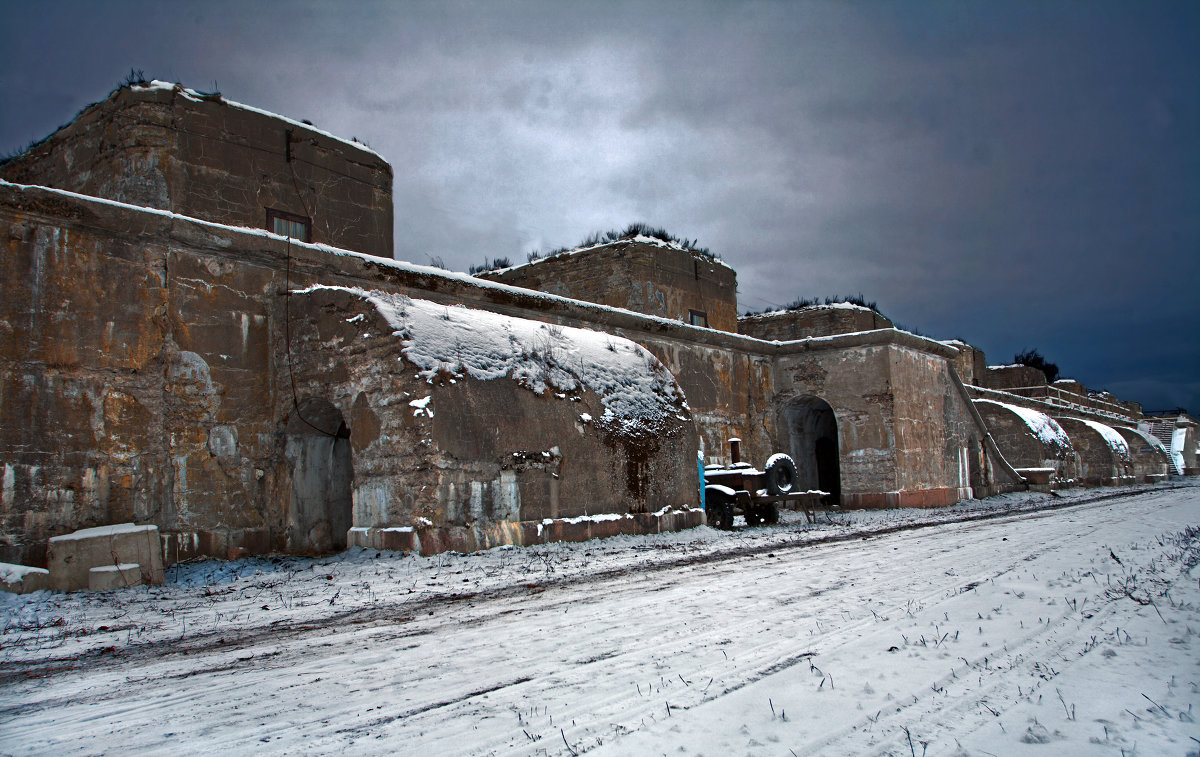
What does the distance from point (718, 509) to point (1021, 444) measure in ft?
68.5

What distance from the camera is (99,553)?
26.1ft

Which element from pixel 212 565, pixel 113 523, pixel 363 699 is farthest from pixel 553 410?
pixel 363 699

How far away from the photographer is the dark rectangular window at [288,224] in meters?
14.4

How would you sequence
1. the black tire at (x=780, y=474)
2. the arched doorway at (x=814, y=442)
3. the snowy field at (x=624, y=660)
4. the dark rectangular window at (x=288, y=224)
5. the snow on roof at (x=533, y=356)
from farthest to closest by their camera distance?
1. the arched doorway at (x=814, y=442)
2. the black tire at (x=780, y=474)
3. the dark rectangular window at (x=288, y=224)
4. the snow on roof at (x=533, y=356)
5. the snowy field at (x=624, y=660)

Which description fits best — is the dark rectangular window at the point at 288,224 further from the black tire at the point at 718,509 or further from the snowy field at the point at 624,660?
the black tire at the point at 718,509

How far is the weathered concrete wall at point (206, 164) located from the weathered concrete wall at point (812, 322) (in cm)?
1539

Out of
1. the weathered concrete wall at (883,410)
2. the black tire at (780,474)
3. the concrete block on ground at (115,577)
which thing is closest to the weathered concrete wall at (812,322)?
the weathered concrete wall at (883,410)

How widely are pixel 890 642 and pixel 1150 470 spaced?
44577mm

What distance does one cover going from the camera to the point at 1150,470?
134ft

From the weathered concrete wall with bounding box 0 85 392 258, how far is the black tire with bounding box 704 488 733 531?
326 inches

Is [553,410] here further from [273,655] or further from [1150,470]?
[1150,470]

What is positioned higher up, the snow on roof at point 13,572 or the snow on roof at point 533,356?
the snow on roof at point 533,356

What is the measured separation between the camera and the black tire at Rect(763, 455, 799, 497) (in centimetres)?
1642

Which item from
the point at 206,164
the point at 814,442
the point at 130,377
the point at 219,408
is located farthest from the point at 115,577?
the point at 814,442
